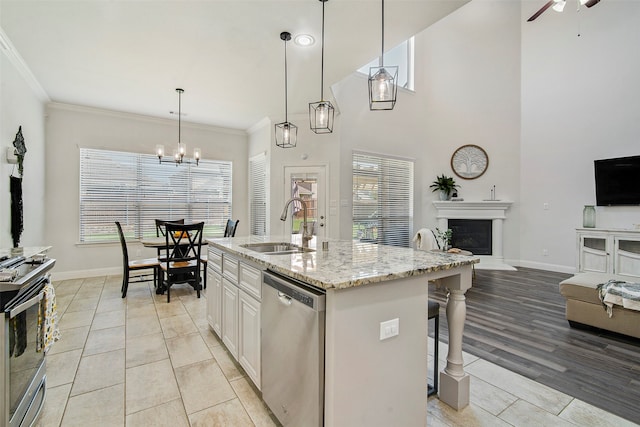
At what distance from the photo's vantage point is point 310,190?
5582mm

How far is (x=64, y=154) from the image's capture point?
4.86 metres

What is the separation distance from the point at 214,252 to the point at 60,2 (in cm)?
247

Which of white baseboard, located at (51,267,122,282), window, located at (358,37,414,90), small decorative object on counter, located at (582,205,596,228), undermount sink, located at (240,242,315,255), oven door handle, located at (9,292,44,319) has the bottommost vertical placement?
white baseboard, located at (51,267,122,282)

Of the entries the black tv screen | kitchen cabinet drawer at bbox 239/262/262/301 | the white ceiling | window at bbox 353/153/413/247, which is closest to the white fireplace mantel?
window at bbox 353/153/413/247

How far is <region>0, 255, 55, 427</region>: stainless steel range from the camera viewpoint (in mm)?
1299

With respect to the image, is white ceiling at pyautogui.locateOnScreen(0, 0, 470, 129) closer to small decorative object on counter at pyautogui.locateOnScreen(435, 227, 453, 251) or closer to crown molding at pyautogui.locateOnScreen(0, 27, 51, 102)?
crown molding at pyautogui.locateOnScreen(0, 27, 51, 102)

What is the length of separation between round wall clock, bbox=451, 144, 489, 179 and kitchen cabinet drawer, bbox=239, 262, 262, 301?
19.7ft

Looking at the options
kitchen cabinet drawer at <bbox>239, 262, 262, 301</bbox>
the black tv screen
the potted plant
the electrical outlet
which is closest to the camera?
the electrical outlet

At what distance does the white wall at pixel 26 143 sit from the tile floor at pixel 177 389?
4.95ft

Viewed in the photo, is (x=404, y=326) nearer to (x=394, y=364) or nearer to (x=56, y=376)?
(x=394, y=364)

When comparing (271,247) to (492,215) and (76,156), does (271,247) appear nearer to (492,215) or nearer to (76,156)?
(76,156)

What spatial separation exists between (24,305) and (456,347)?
2395 mm

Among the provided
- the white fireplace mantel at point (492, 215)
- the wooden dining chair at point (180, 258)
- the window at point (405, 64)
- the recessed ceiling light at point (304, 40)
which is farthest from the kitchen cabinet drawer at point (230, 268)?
the window at point (405, 64)

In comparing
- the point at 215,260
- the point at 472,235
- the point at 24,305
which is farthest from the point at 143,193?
the point at 472,235
